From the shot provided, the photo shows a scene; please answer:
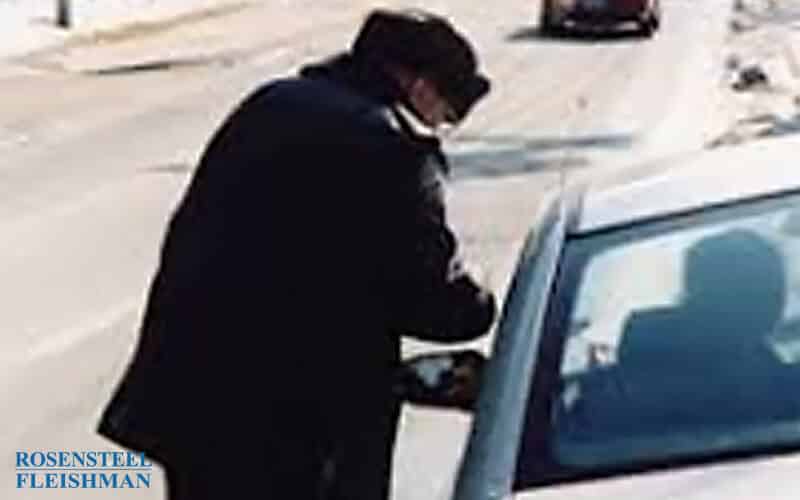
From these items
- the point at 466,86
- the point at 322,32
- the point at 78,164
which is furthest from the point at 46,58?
the point at 466,86

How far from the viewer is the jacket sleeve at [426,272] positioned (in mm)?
4371

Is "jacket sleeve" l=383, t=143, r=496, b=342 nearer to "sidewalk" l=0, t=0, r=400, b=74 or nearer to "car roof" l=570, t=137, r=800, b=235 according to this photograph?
"car roof" l=570, t=137, r=800, b=235

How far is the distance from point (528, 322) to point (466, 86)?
0.69m

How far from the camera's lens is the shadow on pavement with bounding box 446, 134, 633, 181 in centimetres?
1909

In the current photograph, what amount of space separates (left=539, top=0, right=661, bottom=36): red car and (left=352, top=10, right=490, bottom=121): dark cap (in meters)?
37.8

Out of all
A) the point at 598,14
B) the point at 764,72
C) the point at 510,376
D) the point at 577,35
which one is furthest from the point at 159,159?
the point at 577,35

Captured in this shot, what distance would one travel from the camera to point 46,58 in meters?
35.1

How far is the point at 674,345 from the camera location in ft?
12.5

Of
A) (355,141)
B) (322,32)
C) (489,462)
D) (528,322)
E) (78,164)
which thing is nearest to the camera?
(489,462)

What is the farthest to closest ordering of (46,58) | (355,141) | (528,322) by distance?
1. (46,58)
2. (355,141)
3. (528,322)

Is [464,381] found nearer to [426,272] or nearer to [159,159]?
[426,272]

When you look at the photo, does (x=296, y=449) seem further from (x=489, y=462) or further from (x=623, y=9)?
(x=623, y=9)

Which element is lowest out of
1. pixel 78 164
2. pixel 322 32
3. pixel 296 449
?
pixel 322 32

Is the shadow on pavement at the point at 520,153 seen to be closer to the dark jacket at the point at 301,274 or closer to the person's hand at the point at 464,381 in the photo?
the person's hand at the point at 464,381
